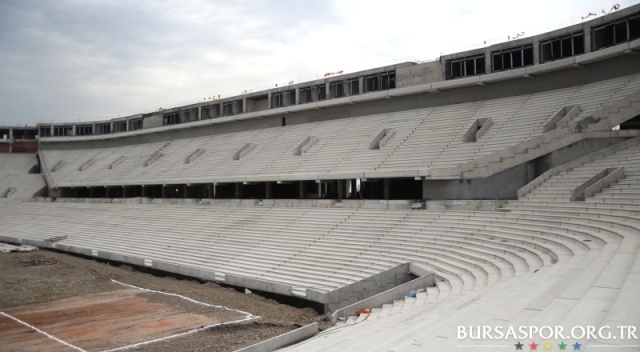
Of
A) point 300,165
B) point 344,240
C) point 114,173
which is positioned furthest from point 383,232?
point 114,173

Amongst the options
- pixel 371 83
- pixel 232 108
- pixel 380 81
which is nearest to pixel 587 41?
pixel 380 81

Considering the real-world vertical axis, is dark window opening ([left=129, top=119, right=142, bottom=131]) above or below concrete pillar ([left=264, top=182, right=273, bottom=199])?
above

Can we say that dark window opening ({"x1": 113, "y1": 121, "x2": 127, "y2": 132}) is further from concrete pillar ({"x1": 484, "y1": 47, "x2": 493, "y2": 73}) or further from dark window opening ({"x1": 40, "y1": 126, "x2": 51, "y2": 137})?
concrete pillar ({"x1": 484, "y1": 47, "x2": 493, "y2": 73})

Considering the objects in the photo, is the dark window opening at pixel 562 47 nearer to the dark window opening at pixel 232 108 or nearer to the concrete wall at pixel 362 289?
the concrete wall at pixel 362 289

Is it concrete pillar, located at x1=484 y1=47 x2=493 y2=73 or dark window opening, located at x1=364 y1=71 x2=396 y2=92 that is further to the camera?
dark window opening, located at x1=364 y1=71 x2=396 y2=92

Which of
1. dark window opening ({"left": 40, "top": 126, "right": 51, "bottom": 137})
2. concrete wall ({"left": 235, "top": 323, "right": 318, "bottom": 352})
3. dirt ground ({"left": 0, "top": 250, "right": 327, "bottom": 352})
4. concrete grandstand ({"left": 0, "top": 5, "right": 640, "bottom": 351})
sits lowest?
dirt ground ({"left": 0, "top": 250, "right": 327, "bottom": 352})

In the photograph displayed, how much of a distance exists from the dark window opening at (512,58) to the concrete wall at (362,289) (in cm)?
1457

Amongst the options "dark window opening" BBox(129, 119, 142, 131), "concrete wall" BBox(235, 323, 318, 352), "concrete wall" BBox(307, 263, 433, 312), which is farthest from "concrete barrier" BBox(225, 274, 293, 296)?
"dark window opening" BBox(129, 119, 142, 131)

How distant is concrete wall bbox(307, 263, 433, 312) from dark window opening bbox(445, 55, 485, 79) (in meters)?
15.2

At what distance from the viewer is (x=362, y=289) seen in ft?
46.9

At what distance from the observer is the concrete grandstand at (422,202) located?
8156 mm

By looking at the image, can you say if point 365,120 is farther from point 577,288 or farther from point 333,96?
point 577,288

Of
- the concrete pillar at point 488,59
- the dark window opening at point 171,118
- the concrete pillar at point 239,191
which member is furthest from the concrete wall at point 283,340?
the dark window opening at point 171,118

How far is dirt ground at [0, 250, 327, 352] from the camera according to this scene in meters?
11.5
